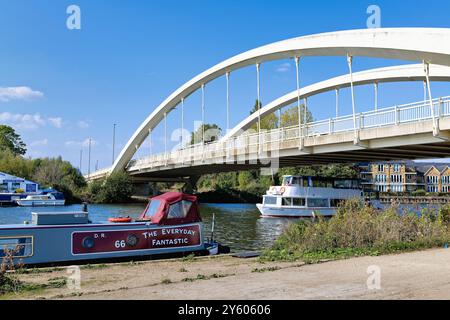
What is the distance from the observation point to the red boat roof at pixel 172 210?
14344mm

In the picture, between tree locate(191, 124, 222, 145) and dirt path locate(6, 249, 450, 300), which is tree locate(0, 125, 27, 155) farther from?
dirt path locate(6, 249, 450, 300)

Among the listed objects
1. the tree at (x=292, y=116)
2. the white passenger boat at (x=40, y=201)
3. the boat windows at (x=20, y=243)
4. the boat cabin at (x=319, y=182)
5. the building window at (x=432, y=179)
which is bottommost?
the boat windows at (x=20, y=243)

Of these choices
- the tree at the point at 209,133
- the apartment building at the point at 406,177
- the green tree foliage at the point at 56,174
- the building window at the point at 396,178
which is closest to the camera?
the green tree foliage at the point at 56,174

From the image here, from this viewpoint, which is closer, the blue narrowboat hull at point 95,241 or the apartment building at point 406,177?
the blue narrowboat hull at point 95,241

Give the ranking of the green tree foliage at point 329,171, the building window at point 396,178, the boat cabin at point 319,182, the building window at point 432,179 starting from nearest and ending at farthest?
the boat cabin at point 319,182, the green tree foliage at point 329,171, the building window at point 396,178, the building window at point 432,179

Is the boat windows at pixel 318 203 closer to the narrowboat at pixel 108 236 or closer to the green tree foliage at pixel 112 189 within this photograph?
the narrowboat at pixel 108 236

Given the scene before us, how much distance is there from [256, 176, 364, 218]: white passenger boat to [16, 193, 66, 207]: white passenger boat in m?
22.4

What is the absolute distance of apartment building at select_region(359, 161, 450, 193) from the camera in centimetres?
9488

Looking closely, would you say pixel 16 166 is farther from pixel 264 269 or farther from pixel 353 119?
pixel 264 269

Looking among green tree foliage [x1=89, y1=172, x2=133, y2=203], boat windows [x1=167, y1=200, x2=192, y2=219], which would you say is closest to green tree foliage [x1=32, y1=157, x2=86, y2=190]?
green tree foliage [x1=89, y1=172, x2=133, y2=203]

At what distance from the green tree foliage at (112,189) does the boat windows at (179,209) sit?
45.6 metres

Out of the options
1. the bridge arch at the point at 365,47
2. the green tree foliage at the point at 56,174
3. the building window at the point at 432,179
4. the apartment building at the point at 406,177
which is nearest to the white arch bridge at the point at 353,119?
the bridge arch at the point at 365,47

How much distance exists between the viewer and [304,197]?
39656 millimetres
